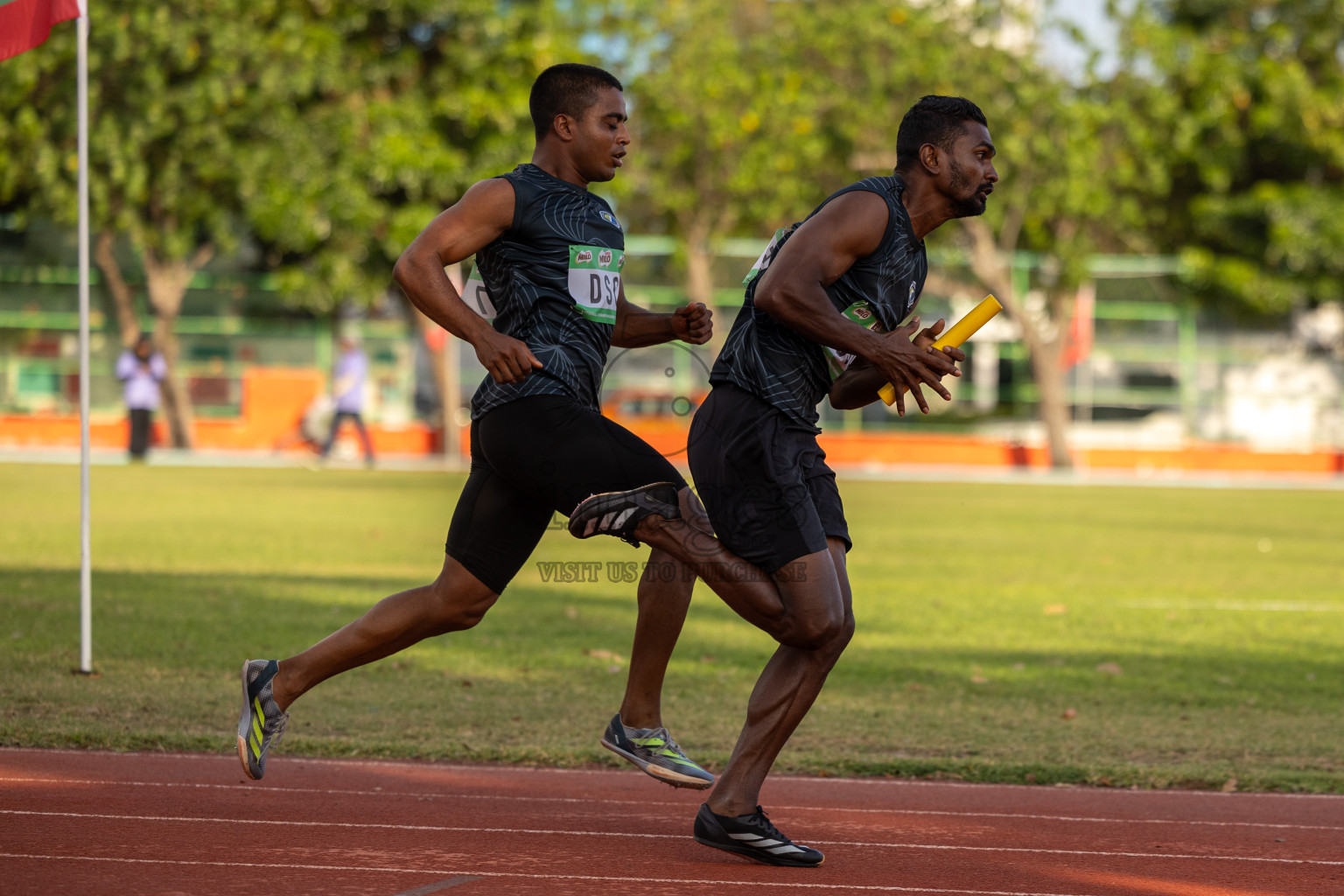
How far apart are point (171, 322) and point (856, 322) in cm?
3131

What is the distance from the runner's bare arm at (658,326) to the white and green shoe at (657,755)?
4.17 ft

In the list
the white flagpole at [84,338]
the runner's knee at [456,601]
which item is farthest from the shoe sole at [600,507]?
the white flagpole at [84,338]

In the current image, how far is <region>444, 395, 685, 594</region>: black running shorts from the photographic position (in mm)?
4621

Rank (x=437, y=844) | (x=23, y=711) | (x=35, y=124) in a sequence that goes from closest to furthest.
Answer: (x=437, y=844), (x=23, y=711), (x=35, y=124)

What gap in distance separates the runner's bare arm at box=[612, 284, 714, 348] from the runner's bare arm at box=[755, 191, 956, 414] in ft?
2.31

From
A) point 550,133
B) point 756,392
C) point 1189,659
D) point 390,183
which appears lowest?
→ point 1189,659

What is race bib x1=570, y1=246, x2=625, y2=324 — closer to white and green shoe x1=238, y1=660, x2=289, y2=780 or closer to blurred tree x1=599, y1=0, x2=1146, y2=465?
white and green shoe x1=238, y1=660, x2=289, y2=780

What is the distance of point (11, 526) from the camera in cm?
1562

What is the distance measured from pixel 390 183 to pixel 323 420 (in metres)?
5.38

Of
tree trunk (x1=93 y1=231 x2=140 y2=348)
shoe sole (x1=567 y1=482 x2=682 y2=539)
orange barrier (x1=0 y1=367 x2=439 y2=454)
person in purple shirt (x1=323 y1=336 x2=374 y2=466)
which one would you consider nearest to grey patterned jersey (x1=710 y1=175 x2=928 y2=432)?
shoe sole (x1=567 y1=482 x2=682 y2=539)

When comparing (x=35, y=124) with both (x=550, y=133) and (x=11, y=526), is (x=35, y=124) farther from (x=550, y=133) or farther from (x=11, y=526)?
(x=550, y=133)

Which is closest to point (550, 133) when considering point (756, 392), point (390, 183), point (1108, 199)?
point (756, 392)

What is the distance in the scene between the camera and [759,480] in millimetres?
4617

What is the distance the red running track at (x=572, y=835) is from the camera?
4.43m
